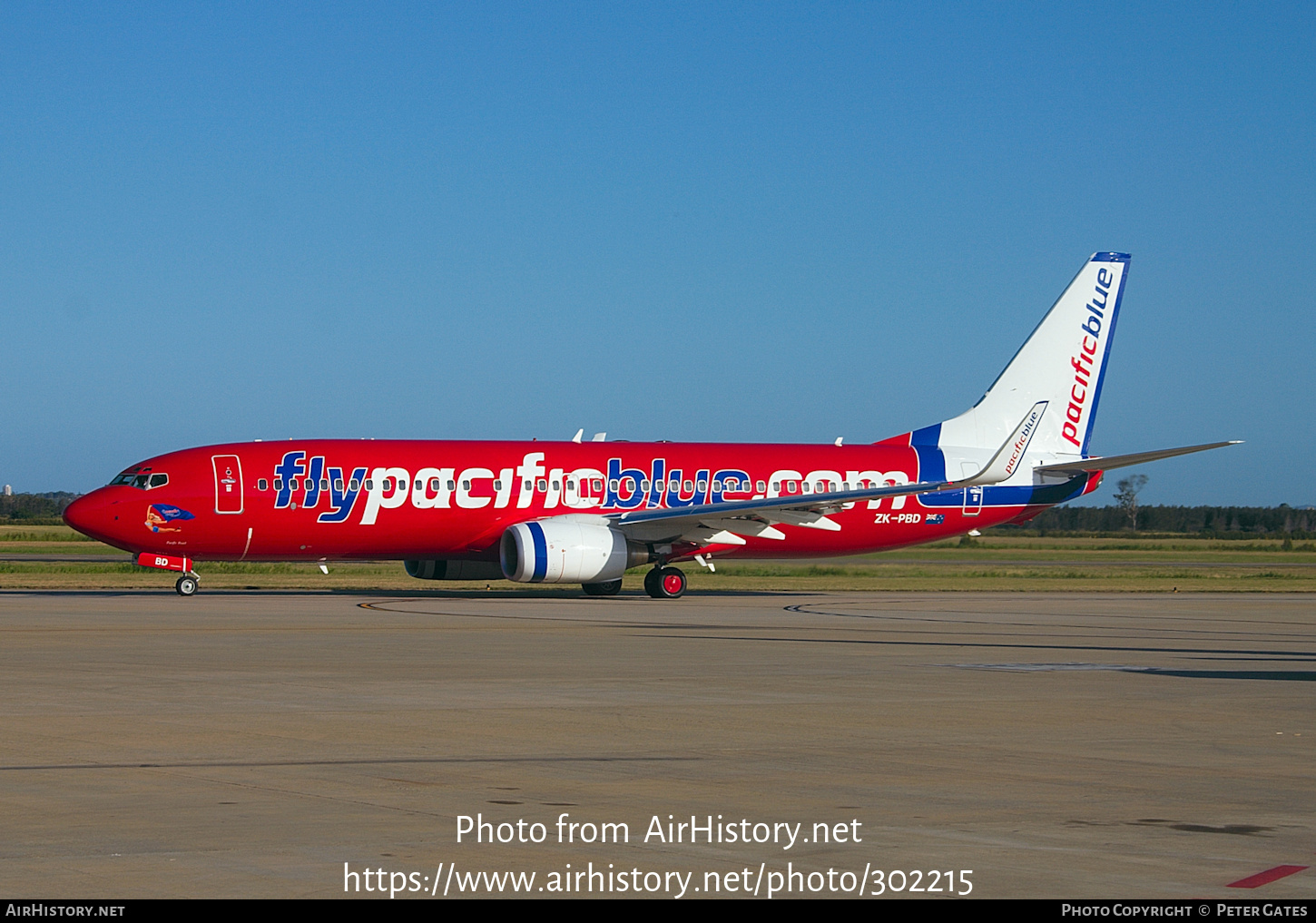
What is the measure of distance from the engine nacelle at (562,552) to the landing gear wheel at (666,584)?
1520mm

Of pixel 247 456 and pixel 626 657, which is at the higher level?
pixel 247 456

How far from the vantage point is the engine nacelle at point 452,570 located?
4062 cm

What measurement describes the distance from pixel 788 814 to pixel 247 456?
2988 cm

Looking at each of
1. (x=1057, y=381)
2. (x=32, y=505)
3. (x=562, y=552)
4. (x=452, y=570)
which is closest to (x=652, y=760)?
(x=562, y=552)

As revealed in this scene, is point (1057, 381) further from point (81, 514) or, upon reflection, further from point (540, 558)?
point (81, 514)

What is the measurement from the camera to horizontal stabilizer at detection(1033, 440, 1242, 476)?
38.4 meters

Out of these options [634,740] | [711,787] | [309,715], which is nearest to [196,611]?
[309,715]

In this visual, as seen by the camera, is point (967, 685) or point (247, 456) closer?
point (967, 685)

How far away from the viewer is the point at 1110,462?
41.7m

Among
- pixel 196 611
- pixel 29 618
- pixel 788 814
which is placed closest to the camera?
pixel 788 814

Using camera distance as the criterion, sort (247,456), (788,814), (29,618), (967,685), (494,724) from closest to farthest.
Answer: (788,814) → (494,724) → (967,685) → (29,618) → (247,456)

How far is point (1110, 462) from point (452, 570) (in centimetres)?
1777

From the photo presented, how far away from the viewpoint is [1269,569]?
65500 millimetres
